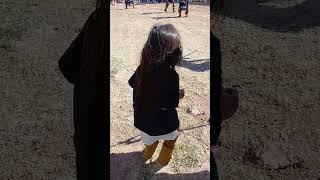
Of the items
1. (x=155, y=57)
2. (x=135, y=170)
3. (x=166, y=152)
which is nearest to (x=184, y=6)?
(x=155, y=57)

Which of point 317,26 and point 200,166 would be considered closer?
point 200,166

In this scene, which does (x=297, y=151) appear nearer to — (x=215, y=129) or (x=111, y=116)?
(x=215, y=129)

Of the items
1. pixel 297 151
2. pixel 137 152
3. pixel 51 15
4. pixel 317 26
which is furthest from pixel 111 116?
pixel 317 26

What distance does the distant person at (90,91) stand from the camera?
3.72m

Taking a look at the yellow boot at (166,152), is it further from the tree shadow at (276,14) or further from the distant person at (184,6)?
the tree shadow at (276,14)

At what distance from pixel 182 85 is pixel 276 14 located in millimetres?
905

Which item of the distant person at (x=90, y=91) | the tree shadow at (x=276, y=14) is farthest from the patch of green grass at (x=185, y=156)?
the tree shadow at (x=276, y=14)

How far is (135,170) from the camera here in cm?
377

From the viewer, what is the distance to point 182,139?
3701 millimetres

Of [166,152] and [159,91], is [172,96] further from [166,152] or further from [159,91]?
[166,152]

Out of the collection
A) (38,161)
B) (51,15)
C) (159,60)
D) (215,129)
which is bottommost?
(38,161)

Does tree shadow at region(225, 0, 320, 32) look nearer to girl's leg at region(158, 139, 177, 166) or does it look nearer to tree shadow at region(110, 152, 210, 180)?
girl's leg at region(158, 139, 177, 166)

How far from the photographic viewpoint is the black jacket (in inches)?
145

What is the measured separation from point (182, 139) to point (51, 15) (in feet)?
4.27
